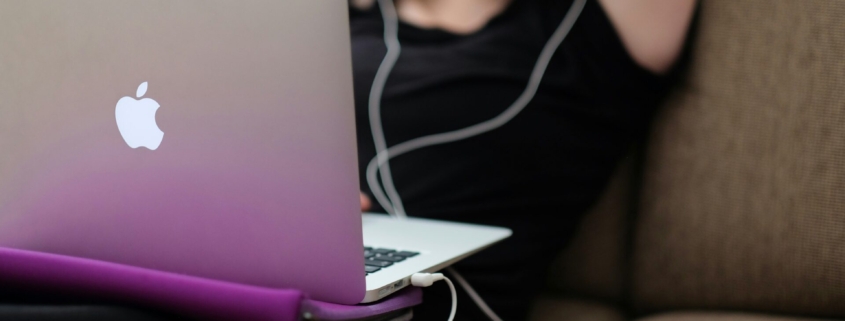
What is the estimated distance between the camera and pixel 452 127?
0.92m

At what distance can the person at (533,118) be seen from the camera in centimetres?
88

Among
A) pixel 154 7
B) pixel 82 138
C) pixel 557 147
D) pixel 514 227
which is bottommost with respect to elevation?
pixel 514 227

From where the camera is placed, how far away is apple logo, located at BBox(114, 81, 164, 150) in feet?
1.59

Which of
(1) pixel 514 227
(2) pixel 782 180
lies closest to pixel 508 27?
(1) pixel 514 227

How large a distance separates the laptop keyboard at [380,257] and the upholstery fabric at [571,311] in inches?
16.3

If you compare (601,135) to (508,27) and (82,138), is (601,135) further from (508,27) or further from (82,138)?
(82,138)

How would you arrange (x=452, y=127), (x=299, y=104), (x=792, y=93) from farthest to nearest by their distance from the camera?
(x=452, y=127), (x=792, y=93), (x=299, y=104)

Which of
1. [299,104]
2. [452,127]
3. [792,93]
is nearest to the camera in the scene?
[299,104]

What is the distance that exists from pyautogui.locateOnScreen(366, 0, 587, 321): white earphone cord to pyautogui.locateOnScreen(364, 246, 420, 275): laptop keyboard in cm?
18

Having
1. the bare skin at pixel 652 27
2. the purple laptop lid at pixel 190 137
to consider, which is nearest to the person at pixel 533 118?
the bare skin at pixel 652 27

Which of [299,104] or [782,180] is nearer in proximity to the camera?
[299,104]

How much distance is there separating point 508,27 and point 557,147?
0.20m

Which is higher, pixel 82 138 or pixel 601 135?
pixel 82 138

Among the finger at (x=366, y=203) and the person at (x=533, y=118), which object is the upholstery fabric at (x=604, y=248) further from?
the finger at (x=366, y=203)
